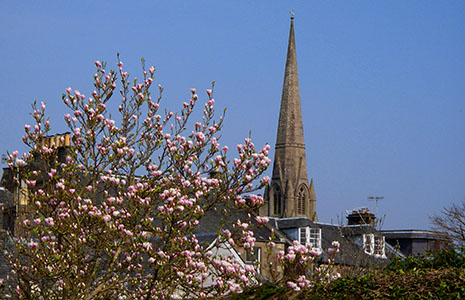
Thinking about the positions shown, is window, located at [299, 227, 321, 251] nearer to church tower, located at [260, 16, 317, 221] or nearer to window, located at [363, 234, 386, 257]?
window, located at [363, 234, 386, 257]

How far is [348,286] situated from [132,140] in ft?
30.5

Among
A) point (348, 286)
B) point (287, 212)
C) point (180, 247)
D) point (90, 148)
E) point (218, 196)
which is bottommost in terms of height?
point (348, 286)

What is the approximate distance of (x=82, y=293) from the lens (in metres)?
15.1

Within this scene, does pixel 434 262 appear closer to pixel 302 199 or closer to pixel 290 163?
pixel 302 199

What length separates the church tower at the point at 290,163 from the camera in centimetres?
11662

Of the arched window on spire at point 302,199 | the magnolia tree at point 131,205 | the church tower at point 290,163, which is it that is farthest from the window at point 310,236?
the arched window on spire at point 302,199

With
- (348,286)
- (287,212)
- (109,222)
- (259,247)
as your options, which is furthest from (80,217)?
(287,212)

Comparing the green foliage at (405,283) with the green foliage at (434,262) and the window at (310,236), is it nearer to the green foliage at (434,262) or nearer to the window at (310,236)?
the green foliage at (434,262)

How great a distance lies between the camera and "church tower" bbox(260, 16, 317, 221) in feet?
383

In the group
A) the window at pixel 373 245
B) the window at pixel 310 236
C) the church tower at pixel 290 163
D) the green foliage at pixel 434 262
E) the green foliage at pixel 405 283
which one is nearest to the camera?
the green foliage at pixel 405 283

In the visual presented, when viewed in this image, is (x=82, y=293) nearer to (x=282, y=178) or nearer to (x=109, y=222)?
(x=109, y=222)

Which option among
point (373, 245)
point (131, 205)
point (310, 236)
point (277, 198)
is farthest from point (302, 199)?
point (131, 205)

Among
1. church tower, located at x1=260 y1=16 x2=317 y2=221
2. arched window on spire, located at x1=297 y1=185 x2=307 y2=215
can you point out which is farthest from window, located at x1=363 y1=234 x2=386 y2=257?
arched window on spire, located at x1=297 y1=185 x2=307 y2=215

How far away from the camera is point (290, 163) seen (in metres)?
122
